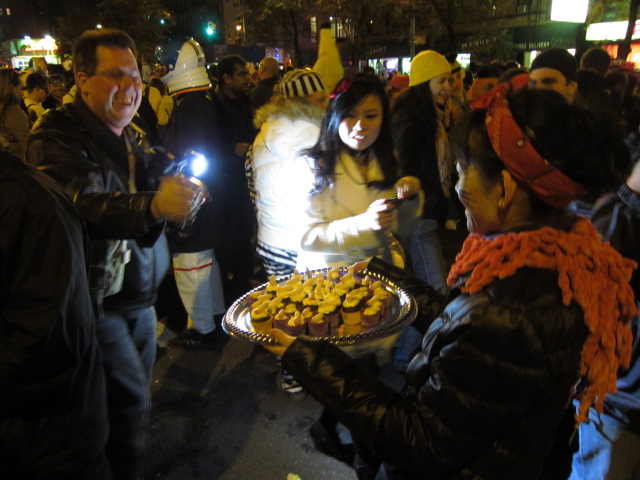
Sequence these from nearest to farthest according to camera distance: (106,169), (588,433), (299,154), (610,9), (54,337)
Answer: (54,337), (588,433), (106,169), (299,154), (610,9)

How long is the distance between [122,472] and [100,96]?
1.94 m

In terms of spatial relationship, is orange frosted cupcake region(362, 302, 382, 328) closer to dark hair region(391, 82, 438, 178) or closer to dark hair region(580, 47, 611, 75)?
dark hair region(391, 82, 438, 178)

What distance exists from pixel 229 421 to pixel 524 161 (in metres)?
3.02

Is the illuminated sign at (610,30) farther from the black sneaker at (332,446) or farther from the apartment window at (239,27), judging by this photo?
the apartment window at (239,27)

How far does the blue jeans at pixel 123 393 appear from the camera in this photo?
7.58ft

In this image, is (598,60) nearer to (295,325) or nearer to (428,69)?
(428,69)

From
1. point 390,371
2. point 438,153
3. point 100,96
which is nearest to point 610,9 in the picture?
point 438,153

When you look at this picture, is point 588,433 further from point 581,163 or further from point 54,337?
point 54,337

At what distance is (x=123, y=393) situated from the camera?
2.37 m

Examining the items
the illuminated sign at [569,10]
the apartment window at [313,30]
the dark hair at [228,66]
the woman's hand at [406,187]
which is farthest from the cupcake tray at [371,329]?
the apartment window at [313,30]

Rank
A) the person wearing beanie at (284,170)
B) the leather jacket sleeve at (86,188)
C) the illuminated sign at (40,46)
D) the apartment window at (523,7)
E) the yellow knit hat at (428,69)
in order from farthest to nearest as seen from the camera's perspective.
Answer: the illuminated sign at (40,46), the apartment window at (523,7), the yellow knit hat at (428,69), the person wearing beanie at (284,170), the leather jacket sleeve at (86,188)

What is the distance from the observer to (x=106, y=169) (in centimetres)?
233

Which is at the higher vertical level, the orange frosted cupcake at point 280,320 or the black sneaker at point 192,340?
the orange frosted cupcake at point 280,320

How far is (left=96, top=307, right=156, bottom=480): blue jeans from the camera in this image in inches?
91.0
